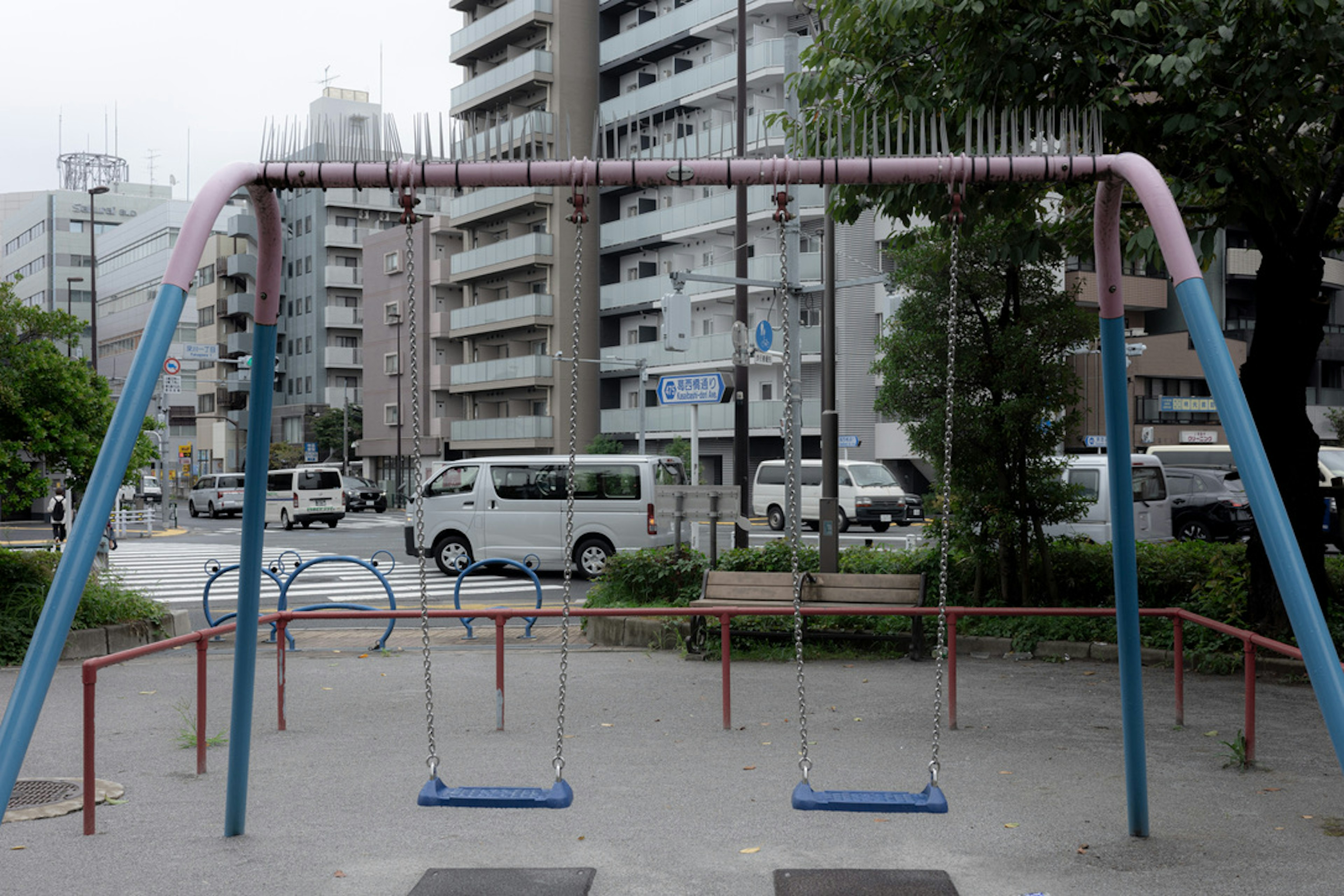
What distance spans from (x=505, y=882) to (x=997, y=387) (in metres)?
8.22

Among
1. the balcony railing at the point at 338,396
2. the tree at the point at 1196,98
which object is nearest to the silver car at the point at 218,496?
the balcony railing at the point at 338,396

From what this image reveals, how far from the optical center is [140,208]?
108m

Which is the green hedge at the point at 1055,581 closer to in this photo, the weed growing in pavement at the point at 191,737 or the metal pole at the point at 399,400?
the weed growing in pavement at the point at 191,737

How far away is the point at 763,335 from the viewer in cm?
1912

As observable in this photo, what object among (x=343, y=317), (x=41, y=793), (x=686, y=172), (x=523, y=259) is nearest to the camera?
(x=686, y=172)

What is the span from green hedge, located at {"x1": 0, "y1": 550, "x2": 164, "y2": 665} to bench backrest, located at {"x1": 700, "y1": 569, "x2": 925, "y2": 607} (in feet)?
17.4

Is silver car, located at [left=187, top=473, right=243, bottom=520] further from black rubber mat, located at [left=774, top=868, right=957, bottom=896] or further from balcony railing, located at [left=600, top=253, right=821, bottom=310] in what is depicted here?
black rubber mat, located at [left=774, top=868, right=957, bottom=896]

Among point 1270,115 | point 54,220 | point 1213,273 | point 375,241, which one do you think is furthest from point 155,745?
point 54,220

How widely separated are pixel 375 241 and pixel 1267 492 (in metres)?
67.9

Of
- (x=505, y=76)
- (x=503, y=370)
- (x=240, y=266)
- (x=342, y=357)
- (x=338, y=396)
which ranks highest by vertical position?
(x=505, y=76)

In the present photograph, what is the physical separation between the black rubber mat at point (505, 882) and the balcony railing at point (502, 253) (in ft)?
162

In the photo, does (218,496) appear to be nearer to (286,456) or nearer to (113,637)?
(286,456)

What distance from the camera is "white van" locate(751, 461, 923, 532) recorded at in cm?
3184

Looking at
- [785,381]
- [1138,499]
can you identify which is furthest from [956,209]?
[1138,499]
